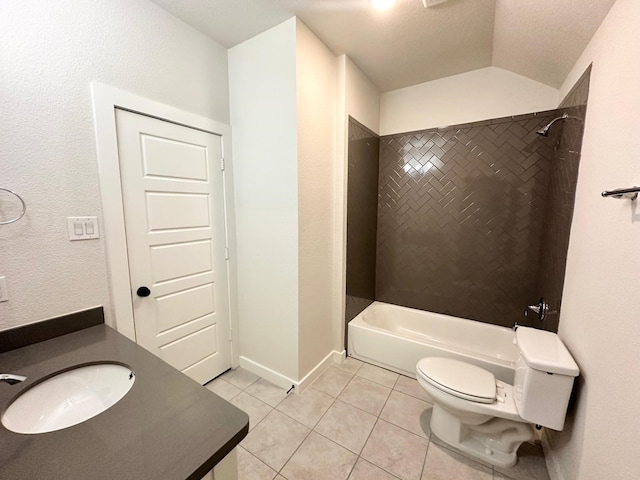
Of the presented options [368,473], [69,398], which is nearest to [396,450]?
[368,473]

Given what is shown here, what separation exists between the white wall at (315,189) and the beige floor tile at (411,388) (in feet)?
2.16

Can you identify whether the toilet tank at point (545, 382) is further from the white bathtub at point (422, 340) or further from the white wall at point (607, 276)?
the white bathtub at point (422, 340)

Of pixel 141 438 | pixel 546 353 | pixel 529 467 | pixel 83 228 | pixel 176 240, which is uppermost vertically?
pixel 83 228

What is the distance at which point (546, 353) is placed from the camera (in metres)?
1.29

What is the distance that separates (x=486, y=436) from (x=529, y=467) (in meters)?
0.23

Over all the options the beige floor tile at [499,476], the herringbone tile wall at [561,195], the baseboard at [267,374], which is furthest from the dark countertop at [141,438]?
the herringbone tile wall at [561,195]

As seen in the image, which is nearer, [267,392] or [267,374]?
[267,392]

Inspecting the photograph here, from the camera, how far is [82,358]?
1.07 metres

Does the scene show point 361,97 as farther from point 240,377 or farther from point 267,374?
point 240,377

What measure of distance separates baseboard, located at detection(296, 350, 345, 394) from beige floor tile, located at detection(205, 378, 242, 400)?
1.61 ft

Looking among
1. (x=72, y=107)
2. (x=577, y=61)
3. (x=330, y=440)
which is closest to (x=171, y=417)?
(x=330, y=440)

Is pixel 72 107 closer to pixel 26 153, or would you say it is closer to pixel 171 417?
pixel 26 153

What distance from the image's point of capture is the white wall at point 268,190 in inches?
69.6

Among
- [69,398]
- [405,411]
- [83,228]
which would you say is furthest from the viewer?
[405,411]
